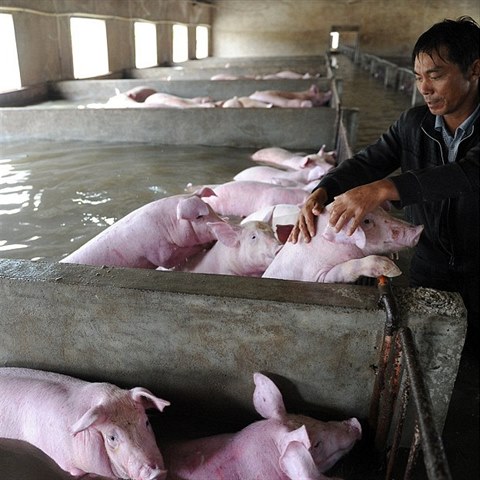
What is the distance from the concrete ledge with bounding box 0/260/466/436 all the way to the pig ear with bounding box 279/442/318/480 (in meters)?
0.42

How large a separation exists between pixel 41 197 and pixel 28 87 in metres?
7.04

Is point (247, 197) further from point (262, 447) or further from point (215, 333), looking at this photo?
point (262, 447)

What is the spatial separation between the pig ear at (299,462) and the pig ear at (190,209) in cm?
179

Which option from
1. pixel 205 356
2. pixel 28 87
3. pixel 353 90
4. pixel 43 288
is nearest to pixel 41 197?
pixel 43 288

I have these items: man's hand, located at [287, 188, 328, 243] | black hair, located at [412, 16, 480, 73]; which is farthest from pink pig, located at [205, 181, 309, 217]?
black hair, located at [412, 16, 480, 73]

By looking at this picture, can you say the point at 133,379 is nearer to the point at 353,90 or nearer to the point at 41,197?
the point at 41,197

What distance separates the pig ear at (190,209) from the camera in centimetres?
330

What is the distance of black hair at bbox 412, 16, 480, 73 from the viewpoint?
7.52 ft

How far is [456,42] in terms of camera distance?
229 centimetres

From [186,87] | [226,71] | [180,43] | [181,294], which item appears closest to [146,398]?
[181,294]

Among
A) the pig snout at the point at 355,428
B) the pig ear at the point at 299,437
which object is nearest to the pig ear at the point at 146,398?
the pig ear at the point at 299,437

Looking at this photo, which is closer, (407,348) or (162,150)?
(407,348)

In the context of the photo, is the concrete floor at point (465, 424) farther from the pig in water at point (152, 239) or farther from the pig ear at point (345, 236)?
the pig in water at point (152, 239)

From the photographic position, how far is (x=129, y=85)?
1196 cm
